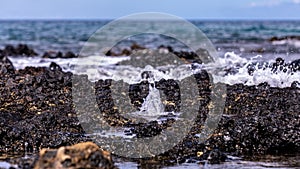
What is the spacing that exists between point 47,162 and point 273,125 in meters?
3.33

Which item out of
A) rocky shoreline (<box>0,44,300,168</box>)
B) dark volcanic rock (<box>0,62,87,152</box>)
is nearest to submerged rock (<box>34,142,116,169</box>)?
rocky shoreline (<box>0,44,300,168</box>)

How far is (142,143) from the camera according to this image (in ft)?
22.0

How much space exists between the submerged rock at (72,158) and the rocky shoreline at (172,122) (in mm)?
73

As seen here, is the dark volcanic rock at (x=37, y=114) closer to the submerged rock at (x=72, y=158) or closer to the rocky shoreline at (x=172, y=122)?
the rocky shoreline at (x=172, y=122)

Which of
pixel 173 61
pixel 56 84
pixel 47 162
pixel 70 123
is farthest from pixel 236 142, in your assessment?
pixel 173 61

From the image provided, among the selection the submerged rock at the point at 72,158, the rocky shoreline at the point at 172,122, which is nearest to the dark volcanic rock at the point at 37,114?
the rocky shoreline at the point at 172,122

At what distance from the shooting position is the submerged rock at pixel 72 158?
4.25m

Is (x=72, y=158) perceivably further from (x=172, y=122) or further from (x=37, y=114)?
(x=37, y=114)

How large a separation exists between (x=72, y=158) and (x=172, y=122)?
11.0 ft

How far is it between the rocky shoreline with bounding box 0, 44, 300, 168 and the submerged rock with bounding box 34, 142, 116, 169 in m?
0.07

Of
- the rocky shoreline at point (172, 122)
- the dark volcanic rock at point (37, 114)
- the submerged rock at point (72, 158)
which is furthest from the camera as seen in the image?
the dark volcanic rock at point (37, 114)

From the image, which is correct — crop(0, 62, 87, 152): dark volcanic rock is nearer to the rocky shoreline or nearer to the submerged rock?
the rocky shoreline

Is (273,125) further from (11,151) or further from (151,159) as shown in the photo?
(11,151)

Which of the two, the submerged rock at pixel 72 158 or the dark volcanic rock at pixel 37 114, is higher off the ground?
the submerged rock at pixel 72 158
